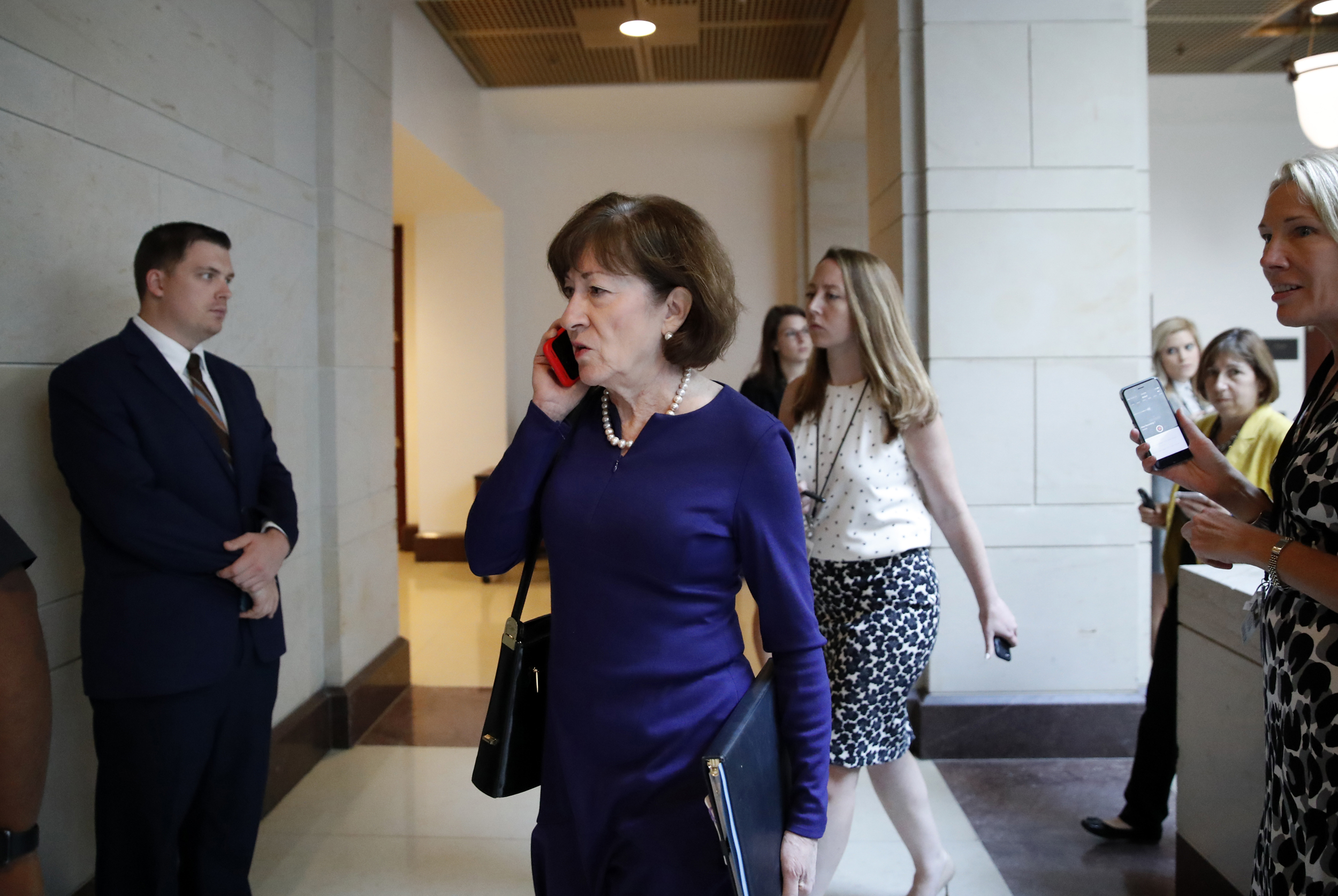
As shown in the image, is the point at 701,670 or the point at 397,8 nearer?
the point at 701,670

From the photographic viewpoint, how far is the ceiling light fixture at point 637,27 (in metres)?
6.27

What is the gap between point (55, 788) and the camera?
2.43m

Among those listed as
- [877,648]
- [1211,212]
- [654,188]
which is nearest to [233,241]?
[877,648]

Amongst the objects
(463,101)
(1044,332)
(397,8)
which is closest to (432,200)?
(463,101)

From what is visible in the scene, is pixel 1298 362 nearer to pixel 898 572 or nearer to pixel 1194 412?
pixel 1194 412

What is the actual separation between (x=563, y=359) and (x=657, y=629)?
0.46 metres

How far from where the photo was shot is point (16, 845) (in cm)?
174

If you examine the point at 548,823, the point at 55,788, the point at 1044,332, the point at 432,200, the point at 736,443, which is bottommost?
the point at 55,788

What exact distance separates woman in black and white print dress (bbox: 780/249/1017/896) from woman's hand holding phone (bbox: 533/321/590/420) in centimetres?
123

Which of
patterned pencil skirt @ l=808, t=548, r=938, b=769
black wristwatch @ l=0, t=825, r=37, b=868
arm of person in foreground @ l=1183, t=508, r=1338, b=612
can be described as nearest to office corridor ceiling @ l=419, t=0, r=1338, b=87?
patterned pencil skirt @ l=808, t=548, r=938, b=769

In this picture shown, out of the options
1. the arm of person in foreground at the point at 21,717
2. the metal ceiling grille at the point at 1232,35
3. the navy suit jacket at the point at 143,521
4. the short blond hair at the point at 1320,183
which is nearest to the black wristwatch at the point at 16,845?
the arm of person in foreground at the point at 21,717

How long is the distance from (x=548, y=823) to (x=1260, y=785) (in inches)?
68.9

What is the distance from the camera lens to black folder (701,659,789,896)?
4.22 ft

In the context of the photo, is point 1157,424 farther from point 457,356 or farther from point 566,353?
point 457,356
